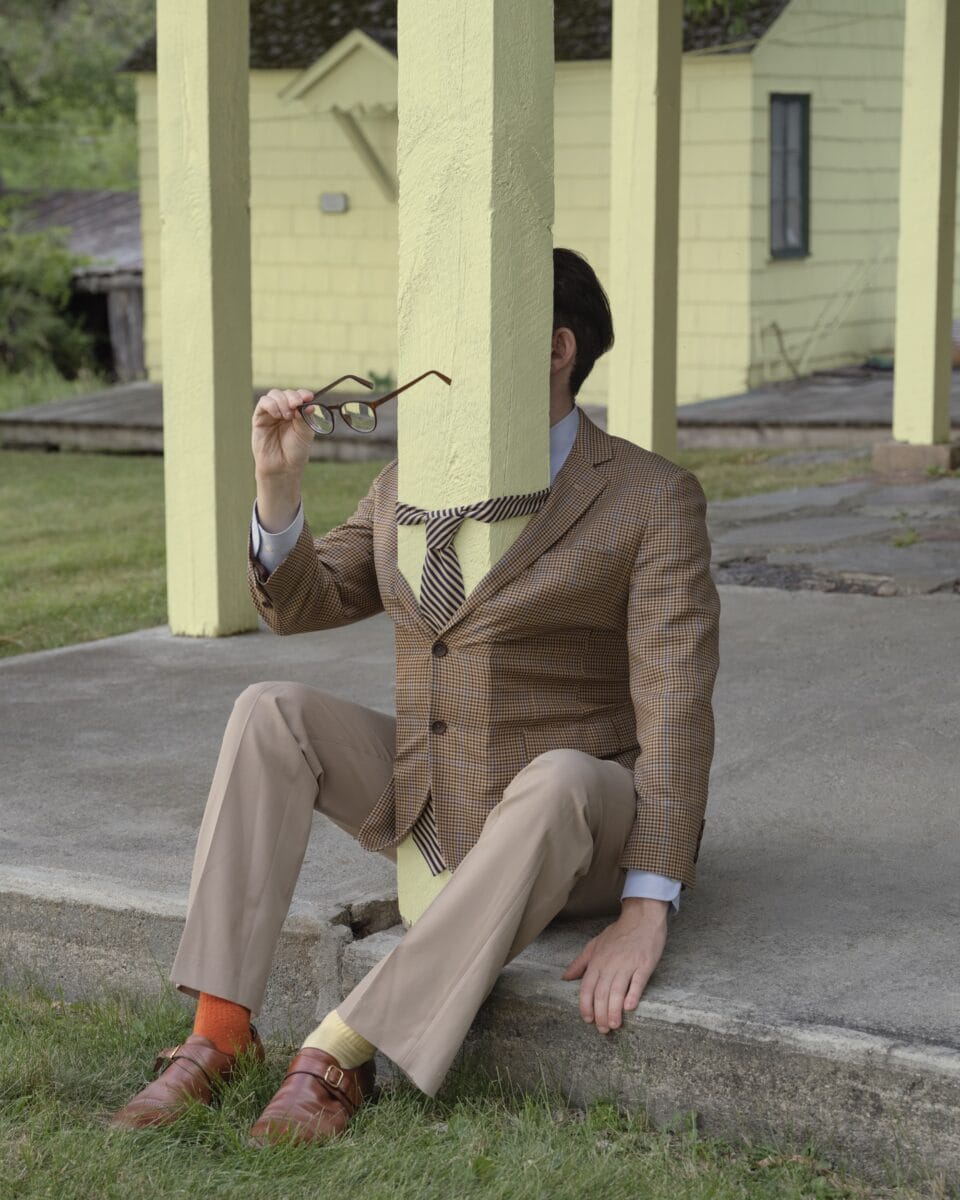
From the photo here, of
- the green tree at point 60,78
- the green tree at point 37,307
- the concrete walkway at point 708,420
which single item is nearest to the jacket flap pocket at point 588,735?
the concrete walkway at point 708,420

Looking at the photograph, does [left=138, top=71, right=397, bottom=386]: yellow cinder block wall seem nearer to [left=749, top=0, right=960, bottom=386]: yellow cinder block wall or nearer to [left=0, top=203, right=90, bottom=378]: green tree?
[left=749, top=0, right=960, bottom=386]: yellow cinder block wall

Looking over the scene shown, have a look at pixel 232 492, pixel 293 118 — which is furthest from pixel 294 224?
pixel 232 492

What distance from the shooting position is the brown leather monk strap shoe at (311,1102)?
298cm

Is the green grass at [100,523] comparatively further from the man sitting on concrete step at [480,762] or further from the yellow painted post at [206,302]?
the man sitting on concrete step at [480,762]

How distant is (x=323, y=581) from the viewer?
3.56 m

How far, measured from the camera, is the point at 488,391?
324cm

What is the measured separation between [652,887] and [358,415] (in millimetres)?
920

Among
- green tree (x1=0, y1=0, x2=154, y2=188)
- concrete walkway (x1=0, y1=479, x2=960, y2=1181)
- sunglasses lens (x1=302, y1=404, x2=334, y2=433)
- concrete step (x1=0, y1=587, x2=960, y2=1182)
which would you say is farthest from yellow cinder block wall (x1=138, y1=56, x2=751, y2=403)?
sunglasses lens (x1=302, y1=404, x2=334, y2=433)

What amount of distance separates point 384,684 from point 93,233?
67.2 ft

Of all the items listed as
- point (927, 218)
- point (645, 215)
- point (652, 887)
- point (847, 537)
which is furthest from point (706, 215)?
point (652, 887)

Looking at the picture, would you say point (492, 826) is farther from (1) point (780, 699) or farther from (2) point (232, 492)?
(2) point (232, 492)

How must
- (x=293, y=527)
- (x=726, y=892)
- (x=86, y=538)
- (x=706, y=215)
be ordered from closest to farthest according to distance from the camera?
(x=293, y=527) → (x=726, y=892) → (x=86, y=538) → (x=706, y=215)

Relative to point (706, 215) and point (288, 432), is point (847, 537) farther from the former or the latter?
point (706, 215)

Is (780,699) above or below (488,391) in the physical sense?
below
